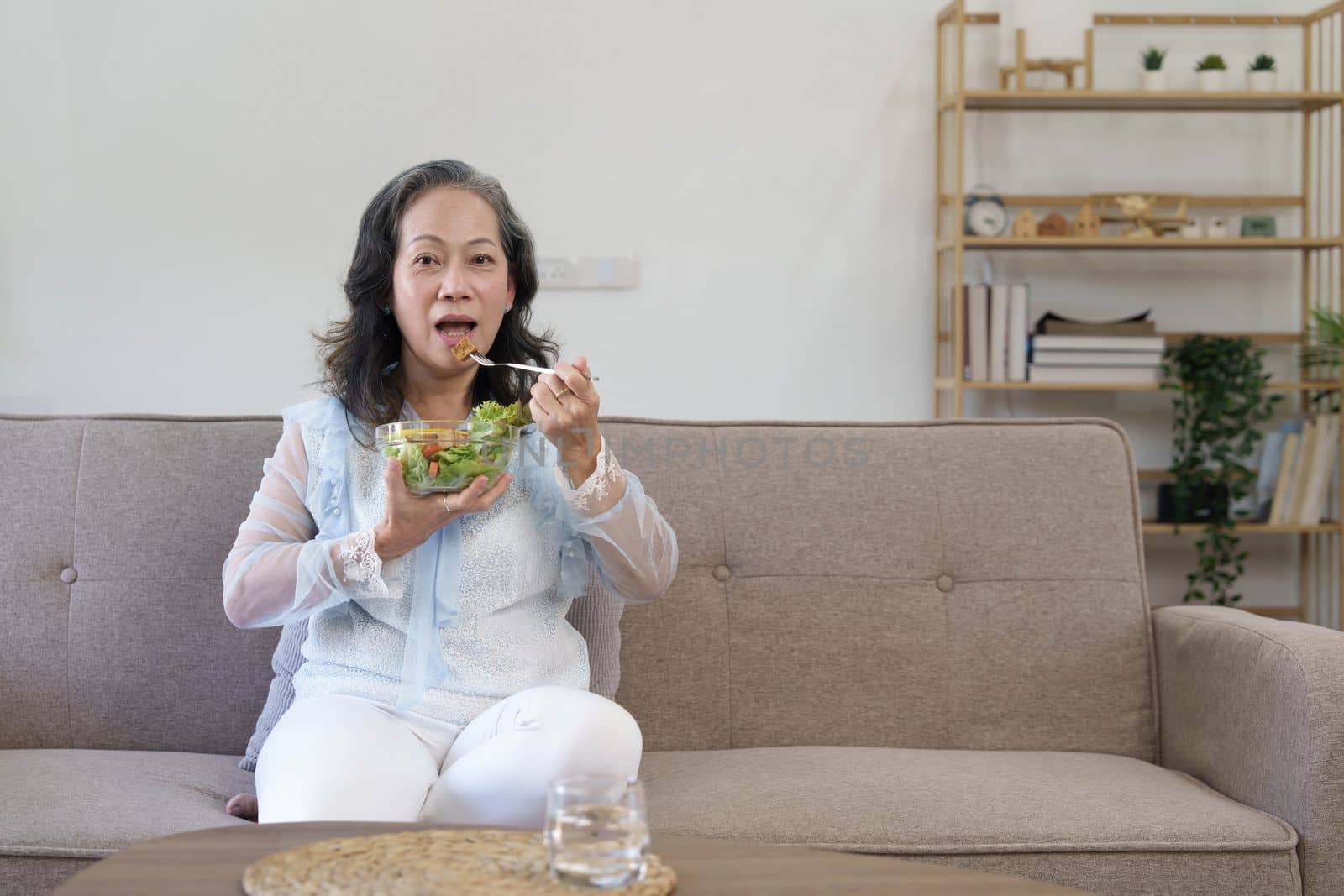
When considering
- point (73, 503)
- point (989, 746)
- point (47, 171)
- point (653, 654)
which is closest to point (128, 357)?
point (47, 171)

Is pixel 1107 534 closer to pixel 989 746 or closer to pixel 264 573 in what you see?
pixel 989 746

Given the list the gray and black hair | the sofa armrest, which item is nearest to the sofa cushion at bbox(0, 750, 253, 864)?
the gray and black hair

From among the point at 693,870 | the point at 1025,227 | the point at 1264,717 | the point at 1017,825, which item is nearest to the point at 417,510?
the point at 693,870

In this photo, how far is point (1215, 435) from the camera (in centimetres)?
357

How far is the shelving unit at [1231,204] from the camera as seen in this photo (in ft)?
11.7

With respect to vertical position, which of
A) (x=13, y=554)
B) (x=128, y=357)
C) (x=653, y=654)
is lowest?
(x=653, y=654)

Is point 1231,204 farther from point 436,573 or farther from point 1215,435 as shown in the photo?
point 436,573

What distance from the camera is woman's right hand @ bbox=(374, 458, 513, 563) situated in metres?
1.43

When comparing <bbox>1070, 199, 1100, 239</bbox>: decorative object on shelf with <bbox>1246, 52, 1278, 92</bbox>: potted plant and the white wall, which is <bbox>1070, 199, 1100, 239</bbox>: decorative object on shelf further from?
<bbox>1246, 52, 1278, 92</bbox>: potted plant

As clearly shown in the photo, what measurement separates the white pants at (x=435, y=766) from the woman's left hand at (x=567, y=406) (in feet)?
0.93

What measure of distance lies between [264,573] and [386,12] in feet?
8.61

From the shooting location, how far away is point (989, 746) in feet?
6.15

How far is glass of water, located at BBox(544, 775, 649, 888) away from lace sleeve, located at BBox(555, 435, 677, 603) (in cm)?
65

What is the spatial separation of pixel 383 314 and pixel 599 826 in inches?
40.5
